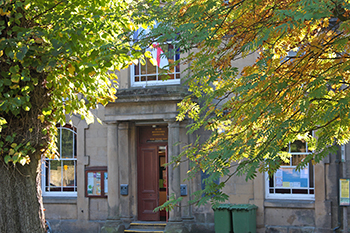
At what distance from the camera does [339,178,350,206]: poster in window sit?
12.2 meters

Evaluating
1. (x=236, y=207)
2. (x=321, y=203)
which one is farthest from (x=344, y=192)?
(x=236, y=207)

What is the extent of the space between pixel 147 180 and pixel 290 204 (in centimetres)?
467

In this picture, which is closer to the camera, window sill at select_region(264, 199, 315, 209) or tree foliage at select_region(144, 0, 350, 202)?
tree foliage at select_region(144, 0, 350, 202)

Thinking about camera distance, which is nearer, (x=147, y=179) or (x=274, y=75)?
(x=274, y=75)

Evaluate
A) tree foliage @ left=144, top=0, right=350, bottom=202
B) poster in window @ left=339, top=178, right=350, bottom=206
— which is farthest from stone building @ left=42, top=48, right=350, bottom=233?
tree foliage @ left=144, top=0, right=350, bottom=202

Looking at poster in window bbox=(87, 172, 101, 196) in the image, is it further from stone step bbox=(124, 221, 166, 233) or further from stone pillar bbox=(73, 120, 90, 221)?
stone step bbox=(124, 221, 166, 233)

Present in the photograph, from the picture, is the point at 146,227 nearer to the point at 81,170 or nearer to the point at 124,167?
the point at 124,167

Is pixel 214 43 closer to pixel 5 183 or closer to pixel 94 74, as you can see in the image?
pixel 94 74

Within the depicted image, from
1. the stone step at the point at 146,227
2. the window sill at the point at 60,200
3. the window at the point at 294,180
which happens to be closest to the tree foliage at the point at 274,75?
the window at the point at 294,180

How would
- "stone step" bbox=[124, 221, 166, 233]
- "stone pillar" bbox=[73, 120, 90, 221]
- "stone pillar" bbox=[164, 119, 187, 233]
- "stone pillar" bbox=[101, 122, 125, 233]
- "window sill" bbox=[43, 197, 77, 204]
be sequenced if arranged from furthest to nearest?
1. "window sill" bbox=[43, 197, 77, 204]
2. "stone pillar" bbox=[73, 120, 90, 221]
3. "stone pillar" bbox=[101, 122, 125, 233]
4. "stone step" bbox=[124, 221, 166, 233]
5. "stone pillar" bbox=[164, 119, 187, 233]

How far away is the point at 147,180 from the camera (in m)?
14.8

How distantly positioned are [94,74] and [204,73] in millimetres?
3356

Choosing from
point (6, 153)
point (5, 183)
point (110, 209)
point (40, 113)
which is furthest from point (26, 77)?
point (110, 209)

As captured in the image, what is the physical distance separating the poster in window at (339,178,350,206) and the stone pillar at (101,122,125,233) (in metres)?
6.61
